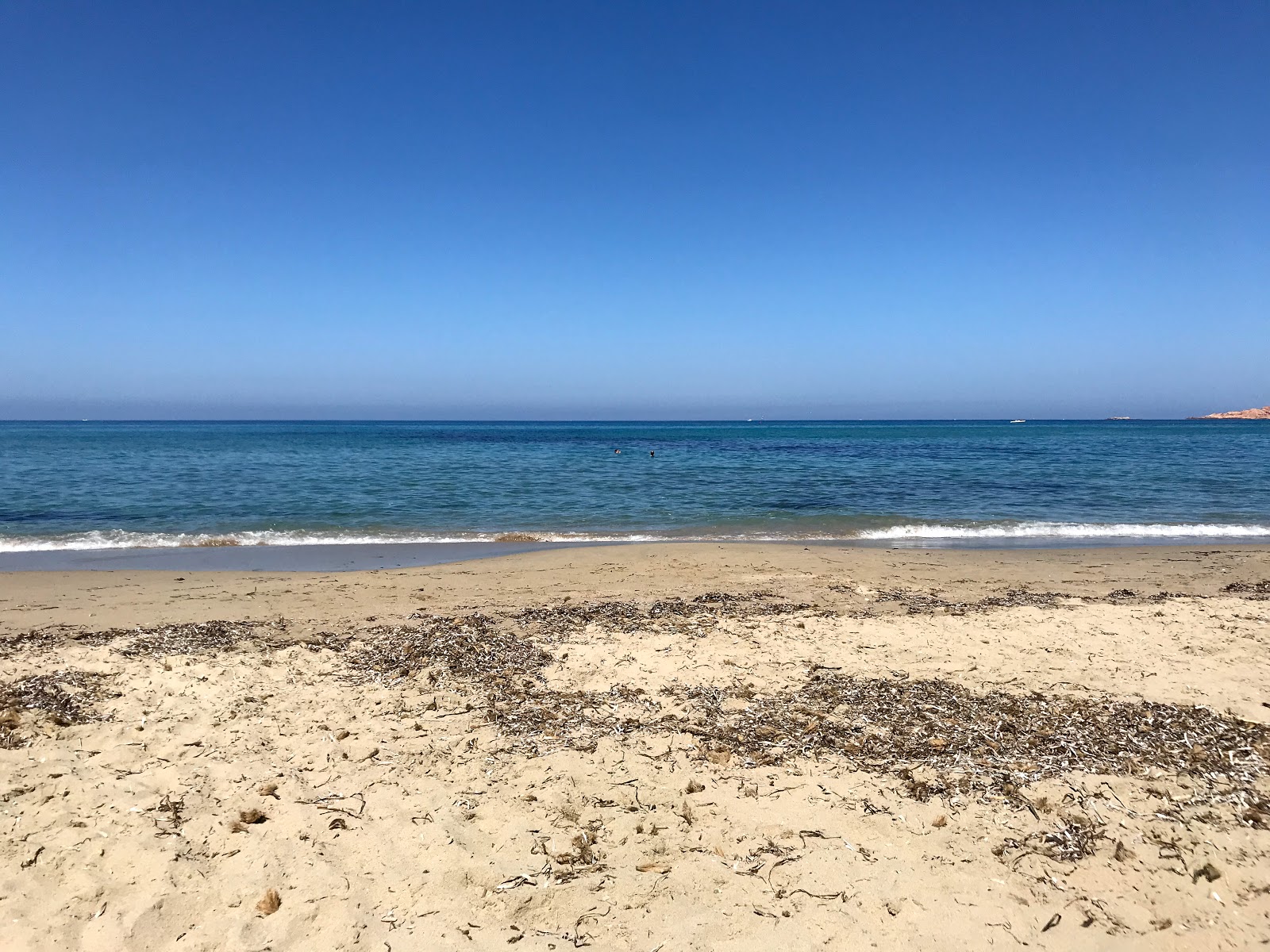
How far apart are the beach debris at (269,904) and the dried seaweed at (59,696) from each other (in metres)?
2.52

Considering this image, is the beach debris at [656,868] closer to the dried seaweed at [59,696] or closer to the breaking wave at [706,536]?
the dried seaweed at [59,696]

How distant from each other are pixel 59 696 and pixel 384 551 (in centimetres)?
823

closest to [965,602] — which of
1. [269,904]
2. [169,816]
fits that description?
[269,904]

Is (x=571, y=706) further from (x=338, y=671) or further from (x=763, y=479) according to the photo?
(x=763, y=479)

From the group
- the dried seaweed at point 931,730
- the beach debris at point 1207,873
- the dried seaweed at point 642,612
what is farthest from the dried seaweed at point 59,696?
the beach debris at point 1207,873

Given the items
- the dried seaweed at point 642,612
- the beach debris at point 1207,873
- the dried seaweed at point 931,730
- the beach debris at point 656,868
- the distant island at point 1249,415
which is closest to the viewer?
the beach debris at point 1207,873

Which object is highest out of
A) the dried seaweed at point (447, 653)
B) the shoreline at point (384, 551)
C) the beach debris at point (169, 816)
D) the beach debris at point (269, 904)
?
the dried seaweed at point (447, 653)

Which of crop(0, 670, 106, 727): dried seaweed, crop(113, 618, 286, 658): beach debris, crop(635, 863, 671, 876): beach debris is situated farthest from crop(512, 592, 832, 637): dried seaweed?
crop(0, 670, 106, 727): dried seaweed

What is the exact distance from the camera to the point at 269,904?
312cm

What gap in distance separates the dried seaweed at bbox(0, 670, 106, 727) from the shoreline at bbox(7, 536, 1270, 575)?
18.5 ft

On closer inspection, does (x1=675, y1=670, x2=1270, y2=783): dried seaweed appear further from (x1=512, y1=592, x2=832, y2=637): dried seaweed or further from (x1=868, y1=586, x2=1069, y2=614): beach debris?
(x1=868, y1=586, x2=1069, y2=614): beach debris

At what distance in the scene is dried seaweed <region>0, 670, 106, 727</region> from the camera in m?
4.72

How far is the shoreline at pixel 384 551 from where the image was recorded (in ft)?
38.2

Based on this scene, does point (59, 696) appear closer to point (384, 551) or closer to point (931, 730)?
point (931, 730)
